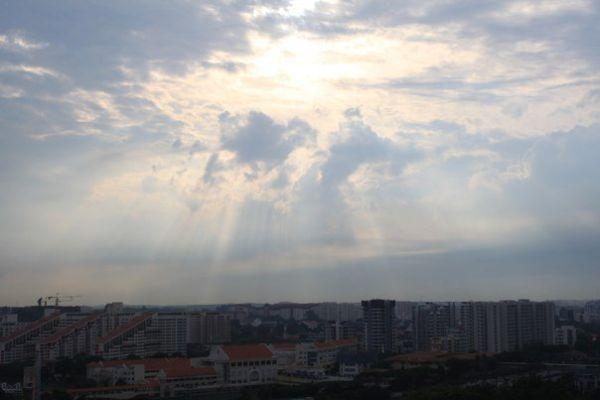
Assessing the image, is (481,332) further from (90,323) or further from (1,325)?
(1,325)

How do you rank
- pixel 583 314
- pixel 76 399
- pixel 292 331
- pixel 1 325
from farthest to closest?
pixel 583 314, pixel 292 331, pixel 1 325, pixel 76 399

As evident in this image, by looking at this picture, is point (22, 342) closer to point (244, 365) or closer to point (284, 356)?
point (284, 356)

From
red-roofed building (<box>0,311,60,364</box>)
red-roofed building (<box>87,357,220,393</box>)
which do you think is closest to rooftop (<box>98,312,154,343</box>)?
red-roofed building (<box>0,311,60,364</box>)

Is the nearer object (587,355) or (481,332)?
(587,355)

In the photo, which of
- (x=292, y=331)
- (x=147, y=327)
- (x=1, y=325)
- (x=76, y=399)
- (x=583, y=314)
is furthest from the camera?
(x=583, y=314)

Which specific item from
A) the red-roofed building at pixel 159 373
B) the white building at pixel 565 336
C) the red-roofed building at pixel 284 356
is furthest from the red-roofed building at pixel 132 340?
the white building at pixel 565 336

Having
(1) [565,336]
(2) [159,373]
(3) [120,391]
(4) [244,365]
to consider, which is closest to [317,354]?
(4) [244,365]

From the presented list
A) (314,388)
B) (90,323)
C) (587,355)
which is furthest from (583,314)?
(314,388)

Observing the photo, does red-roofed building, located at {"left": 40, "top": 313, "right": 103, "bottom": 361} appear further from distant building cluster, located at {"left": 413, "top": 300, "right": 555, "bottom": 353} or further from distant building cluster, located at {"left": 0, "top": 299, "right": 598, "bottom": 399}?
distant building cluster, located at {"left": 413, "top": 300, "right": 555, "bottom": 353}
